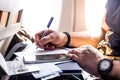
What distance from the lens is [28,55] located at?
2.93 ft

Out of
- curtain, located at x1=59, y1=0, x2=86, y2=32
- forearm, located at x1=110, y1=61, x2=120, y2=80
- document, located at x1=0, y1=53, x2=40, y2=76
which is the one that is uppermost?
→ curtain, located at x1=59, y1=0, x2=86, y2=32

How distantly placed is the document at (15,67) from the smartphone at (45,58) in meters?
0.06

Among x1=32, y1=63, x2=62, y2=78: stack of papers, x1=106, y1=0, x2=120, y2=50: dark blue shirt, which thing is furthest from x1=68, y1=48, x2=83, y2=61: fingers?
x1=106, y1=0, x2=120, y2=50: dark blue shirt

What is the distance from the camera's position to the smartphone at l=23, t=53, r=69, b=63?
829 mm

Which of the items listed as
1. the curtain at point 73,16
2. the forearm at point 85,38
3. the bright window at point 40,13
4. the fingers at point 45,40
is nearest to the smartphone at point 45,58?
the fingers at point 45,40

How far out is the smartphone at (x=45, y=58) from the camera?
2.72 feet

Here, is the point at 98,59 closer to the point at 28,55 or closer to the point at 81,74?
the point at 81,74

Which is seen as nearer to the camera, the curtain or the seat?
the seat

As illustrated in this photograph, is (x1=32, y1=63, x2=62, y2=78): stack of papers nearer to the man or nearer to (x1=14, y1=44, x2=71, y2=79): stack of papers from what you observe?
(x1=14, y1=44, x2=71, y2=79): stack of papers

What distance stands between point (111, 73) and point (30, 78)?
0.31 m

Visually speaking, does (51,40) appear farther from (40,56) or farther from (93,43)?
(93,43)

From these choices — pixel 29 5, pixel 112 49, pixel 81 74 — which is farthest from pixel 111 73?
pixel 29 5

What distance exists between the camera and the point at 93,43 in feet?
4.32

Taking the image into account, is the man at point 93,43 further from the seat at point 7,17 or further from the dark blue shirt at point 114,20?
the seat at point 7,17
